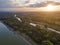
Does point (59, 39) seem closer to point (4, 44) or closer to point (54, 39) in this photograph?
point (54, 39)

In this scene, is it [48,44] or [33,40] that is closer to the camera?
[48,44]

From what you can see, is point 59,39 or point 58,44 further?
point 59,39

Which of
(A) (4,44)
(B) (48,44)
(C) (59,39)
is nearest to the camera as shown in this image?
(B) (48,44)

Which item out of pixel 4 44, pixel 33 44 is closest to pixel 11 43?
pixel 4 44

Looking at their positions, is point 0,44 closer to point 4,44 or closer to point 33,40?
point 4,44

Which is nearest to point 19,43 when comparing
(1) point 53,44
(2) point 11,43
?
(2) point 11,43

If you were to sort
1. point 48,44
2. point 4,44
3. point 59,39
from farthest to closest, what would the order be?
1. point 59,39
2. point 4,44
3. point 48,44

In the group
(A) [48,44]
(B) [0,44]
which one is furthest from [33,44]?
(B) [0,44]
